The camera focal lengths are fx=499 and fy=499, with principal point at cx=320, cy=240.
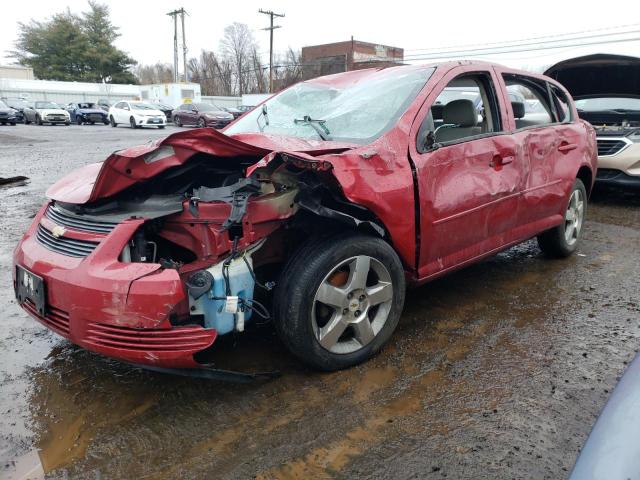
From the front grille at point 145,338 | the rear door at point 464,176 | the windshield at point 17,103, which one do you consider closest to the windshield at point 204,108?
the windshield at point 17,103

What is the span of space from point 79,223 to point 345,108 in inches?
69.8

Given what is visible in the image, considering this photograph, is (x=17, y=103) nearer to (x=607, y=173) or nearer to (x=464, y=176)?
(x=607, y=173)

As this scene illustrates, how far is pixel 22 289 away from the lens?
2625 mm

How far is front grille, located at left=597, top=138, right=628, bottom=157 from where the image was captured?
6.94m

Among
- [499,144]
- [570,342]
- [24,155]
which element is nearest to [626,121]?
[499,144]

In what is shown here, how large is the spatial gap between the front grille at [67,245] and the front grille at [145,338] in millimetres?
390

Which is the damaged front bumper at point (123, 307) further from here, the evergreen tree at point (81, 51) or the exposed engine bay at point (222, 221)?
the evergreen tree at point (81, 51)

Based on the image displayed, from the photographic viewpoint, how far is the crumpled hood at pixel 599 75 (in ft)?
22.7

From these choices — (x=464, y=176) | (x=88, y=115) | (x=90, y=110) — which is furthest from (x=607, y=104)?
(x=88, y=115)

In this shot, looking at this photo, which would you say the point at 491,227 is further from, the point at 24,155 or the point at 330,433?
the point at 24,155

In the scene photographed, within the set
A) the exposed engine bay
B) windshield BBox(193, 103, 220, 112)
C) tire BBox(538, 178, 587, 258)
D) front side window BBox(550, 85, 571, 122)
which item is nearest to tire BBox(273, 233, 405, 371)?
the exposed engine bay

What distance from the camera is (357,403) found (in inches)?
97.7

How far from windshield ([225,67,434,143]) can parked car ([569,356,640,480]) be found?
74.7 inches

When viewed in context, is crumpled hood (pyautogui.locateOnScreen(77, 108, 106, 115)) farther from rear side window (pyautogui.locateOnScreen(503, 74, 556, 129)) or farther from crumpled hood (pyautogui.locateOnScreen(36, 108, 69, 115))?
rear side window (pyautogui.locateOnScreen(503, 74, 556, 129))
